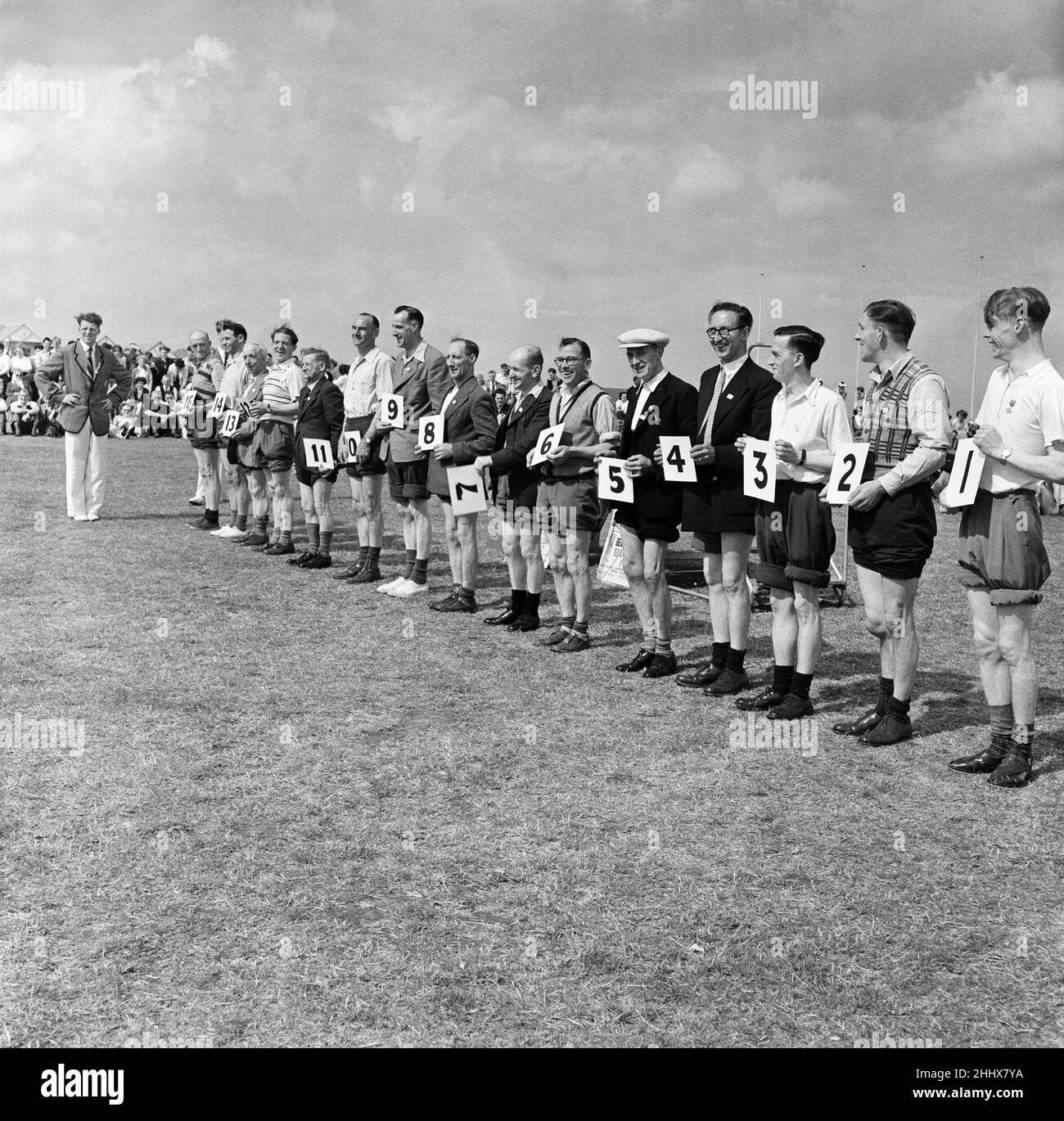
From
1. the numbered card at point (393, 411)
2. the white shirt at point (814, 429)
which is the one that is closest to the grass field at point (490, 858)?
the white shirt at point (814, 429)

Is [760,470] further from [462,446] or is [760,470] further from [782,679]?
[462,446]

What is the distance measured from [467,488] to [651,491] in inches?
86.4

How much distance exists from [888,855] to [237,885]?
249 centimetres

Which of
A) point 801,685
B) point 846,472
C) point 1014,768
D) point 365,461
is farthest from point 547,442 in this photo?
point 1014,768

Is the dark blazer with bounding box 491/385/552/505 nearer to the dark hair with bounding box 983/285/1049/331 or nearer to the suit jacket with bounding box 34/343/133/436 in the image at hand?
the dark hair with bounding box 983/285/1049/331

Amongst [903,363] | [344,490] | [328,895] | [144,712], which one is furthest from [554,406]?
[344,490]

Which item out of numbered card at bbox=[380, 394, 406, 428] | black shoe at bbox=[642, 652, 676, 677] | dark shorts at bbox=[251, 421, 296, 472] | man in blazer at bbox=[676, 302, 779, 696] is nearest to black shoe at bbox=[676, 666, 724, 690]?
man in blazer at bbox=[676, 302, 779, 696]

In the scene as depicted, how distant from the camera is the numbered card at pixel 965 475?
5.27 m

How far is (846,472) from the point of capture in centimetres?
588

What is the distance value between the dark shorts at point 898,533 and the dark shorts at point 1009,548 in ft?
1.41

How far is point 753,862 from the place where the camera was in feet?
14.8

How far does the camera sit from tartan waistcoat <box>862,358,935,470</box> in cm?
579

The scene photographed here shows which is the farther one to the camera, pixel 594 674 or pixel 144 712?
pixel 594 674
